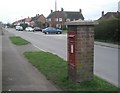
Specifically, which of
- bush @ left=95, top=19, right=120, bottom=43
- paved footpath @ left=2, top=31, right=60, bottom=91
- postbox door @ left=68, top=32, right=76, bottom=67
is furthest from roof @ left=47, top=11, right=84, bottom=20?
postbox door @ left=68, top=32, right=76, bottom=67

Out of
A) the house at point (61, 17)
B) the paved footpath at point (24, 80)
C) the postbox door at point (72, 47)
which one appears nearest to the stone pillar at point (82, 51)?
the postbox door at point (72, 47)

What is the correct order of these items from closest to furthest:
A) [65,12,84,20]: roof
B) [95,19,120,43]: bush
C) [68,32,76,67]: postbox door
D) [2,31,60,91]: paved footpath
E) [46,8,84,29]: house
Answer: [2,31,60,91]: paved footpath → [68,32,76,67]: postbox door → [95,19,120,43]: bush → [46,8,84,29]: house → [65,12,84,20]: roof

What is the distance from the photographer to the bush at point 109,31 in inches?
1388

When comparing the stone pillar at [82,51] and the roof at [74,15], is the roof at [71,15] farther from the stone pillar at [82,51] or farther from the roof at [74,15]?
the stone pillar at [82,51]

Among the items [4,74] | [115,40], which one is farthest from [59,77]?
[115,40]

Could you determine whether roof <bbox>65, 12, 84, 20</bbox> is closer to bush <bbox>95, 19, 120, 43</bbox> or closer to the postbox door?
bush <bbox>95, 19, 120, 43</bbox>

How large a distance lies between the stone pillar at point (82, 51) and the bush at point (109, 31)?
24.9 meters

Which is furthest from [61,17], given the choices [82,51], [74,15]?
[82,51]

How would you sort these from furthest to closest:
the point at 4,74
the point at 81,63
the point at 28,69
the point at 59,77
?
the point at 28,69, the point at 4,74, the point at 59,77, the point at 81,63

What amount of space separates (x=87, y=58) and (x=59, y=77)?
1514 millimetres

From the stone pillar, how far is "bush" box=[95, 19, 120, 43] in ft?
81.6

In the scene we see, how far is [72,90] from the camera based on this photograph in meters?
8.88

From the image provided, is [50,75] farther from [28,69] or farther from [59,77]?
[28,69]

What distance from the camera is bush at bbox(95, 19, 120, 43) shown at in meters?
35.2
